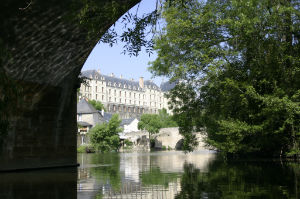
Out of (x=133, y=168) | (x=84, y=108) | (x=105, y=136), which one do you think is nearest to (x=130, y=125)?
(x=84, y=108)

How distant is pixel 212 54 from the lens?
20.6 meters

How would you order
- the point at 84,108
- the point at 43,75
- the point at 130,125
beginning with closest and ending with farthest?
the point at 43,75 → the point at 84,108 → the point at 130,125

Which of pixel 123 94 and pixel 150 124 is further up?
pixel 123 94

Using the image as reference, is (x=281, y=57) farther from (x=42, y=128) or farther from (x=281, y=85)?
(x=42, y=128)

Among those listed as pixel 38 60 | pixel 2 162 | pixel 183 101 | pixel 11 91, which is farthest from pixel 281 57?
pixel 11 91

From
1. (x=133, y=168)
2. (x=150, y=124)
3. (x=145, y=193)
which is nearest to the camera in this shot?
(x=145, y=193)

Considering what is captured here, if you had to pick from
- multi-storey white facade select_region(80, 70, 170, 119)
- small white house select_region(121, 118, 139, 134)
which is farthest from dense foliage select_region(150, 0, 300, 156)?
multi-storey white facade select_region(80, 70, 170, 119)

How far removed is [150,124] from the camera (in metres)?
100

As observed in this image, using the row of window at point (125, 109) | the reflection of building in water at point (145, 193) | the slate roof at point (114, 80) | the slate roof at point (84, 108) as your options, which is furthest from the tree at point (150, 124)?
the reflection of building in water at point (145, 193)

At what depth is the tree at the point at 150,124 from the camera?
98250 millimetres

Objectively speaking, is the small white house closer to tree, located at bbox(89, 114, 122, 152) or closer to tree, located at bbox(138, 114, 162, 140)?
tree, located at bbox(138, 114, 162, 140)

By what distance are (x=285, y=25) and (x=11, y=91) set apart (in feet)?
47.0

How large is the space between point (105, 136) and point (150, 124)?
27862mm

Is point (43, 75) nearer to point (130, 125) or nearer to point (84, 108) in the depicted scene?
point (84, 108)
